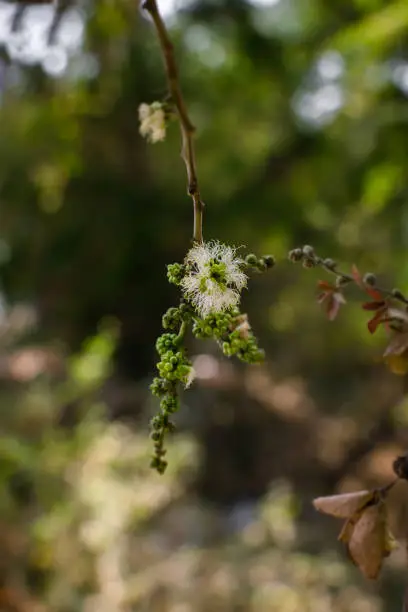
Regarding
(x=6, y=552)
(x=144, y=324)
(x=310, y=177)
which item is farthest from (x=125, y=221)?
(x=6, y=552)

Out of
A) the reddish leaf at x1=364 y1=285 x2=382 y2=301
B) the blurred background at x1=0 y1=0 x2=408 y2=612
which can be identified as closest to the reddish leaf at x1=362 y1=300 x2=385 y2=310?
the reddish leaf at x1=364 y1=285 x2=382 y2=301

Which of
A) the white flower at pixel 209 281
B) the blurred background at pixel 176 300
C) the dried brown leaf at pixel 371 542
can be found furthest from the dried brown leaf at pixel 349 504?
the blurred background at pixel 176 300

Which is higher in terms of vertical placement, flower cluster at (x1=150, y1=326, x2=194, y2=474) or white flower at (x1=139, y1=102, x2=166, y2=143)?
white flower at (x1=139, y1=102, x2=166, y2=143)

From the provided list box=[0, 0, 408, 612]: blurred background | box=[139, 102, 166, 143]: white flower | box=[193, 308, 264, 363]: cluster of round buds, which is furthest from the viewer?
box=[0, 0, 408, 612]: blurred background

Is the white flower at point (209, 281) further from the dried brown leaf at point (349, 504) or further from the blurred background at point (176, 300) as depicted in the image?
the blurred background at point (176, 300)

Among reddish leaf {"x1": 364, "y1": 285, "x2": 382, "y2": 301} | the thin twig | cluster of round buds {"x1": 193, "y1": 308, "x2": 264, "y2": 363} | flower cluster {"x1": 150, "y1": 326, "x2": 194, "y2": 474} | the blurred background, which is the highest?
the blurred background

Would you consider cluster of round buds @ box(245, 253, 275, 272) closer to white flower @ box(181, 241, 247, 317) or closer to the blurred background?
white flower @ box(181, 241, 247, 317)
